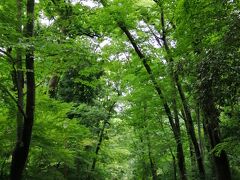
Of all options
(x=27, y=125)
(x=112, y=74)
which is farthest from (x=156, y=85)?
(x=112, y=74)

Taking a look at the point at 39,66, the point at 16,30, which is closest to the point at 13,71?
the point at 39,66

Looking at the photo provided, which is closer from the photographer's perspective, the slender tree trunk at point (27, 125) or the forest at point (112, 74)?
the forest at point (112, 74)

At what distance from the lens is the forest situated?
19.2 ft

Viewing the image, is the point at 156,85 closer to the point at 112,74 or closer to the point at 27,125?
the point at 27,125

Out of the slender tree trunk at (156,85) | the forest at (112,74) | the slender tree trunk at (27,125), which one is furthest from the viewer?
the slender tree trunk at (156,85)

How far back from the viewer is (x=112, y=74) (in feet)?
49.6

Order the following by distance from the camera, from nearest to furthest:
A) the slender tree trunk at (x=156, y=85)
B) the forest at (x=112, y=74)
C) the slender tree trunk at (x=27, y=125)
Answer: the forest at (x=112, y=74), the slender tree trunk at (x=27, y=125), the slender tree trunk at (x=156, y=85)

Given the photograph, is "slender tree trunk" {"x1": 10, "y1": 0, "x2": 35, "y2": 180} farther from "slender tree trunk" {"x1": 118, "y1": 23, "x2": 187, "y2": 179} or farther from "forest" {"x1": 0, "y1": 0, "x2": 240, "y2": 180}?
"slender tree trunk" {"x1": 118, "y1": 23, "x2": 187, "y2": 179}

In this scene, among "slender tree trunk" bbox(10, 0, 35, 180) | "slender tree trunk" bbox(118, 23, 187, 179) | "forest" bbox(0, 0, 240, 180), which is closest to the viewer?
"forest" bbox(0, 0, 240, 180)

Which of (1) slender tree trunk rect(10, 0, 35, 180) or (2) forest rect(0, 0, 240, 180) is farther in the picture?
(1) slender tree trunk rect(10, 0, 35, 180)

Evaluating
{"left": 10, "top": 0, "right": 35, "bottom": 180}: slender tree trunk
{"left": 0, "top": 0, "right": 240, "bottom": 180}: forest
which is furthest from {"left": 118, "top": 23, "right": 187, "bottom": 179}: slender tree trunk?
{"left": 10, "top": 0, "right": 35, "bottom": 180}: slender tree trunk

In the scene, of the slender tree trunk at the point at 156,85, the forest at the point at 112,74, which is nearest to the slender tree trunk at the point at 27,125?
the forest at the point at 112,74

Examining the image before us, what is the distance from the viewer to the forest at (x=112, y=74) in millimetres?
5852

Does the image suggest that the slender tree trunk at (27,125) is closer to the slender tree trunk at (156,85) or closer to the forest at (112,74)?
the forest at (112,74)
